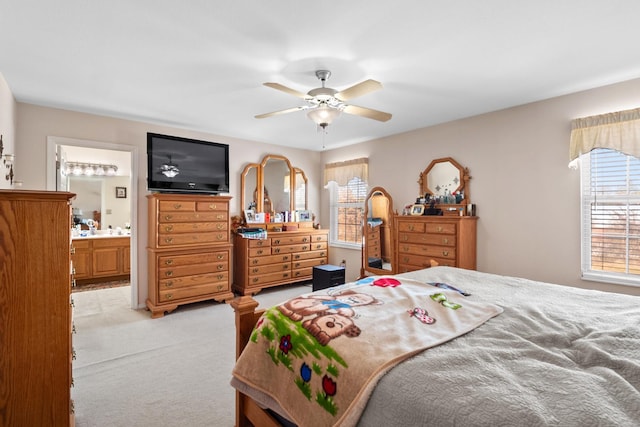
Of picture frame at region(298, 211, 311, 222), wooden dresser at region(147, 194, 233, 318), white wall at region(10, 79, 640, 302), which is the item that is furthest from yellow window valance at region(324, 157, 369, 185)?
wooden dresser at region(147, 194, 233, 318)

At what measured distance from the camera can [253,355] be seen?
1560 millimetres

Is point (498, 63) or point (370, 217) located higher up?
point (498, 63)

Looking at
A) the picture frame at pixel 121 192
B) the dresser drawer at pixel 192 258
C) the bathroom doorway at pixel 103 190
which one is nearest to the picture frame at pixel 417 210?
the dresser drawer at pixel 192 258

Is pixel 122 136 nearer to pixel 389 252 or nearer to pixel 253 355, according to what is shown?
pixel 253 355

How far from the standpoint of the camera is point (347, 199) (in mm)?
5613

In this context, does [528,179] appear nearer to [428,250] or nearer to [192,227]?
[428,250]

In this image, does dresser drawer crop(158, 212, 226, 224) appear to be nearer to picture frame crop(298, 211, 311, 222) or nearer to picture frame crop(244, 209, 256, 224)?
picture frame crop(244, 209, 256, 224)

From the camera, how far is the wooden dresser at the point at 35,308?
4.88 ft

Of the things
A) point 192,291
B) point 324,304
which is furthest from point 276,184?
point 324,304

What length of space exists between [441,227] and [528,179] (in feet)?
3.31

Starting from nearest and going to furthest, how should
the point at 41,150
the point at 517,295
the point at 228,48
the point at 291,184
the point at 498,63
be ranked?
the point at 517,295
the point at 228,48
the point at 498,63
the point at 41,150
the point at 291,184

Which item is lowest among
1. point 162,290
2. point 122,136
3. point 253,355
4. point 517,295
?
point 162,290

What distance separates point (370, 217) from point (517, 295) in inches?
123

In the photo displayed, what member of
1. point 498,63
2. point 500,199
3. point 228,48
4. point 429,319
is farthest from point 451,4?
point 500,199
